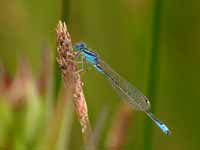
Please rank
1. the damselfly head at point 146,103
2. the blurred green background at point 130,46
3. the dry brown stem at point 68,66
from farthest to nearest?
the blurred green background at point 130,46
the damselfly head at point 146,103
the dry brown stem at point 68,66

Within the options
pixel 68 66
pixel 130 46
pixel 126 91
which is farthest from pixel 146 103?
pixel 130 46

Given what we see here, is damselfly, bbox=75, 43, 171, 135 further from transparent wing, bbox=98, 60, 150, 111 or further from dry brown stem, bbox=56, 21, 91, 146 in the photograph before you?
dry brown stem, bbox=56, 21, 91, 146

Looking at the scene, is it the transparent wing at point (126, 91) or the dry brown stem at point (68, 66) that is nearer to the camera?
the dry brown stem at point (68, 66)

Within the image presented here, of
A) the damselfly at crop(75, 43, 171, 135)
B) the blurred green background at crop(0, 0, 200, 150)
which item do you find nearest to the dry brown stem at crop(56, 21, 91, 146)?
the damselfly at crop(75, 43, 171, 135)

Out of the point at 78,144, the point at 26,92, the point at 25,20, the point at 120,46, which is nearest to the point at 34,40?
the point at 25,20

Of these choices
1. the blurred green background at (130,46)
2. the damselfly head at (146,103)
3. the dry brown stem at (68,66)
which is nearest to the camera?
the dry brown stem at (68,66)

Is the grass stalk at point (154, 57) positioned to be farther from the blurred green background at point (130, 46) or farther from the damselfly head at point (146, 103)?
the blurred green background at point (130, 46)

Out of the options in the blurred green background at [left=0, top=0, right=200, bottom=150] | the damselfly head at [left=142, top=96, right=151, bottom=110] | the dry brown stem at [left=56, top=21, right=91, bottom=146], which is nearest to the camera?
the dry brown stem at [left=56, top=21, right=91, bottom=146]

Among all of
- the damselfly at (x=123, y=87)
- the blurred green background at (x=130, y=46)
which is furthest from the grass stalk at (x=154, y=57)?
the blurred green background at (x=130, y=46)
